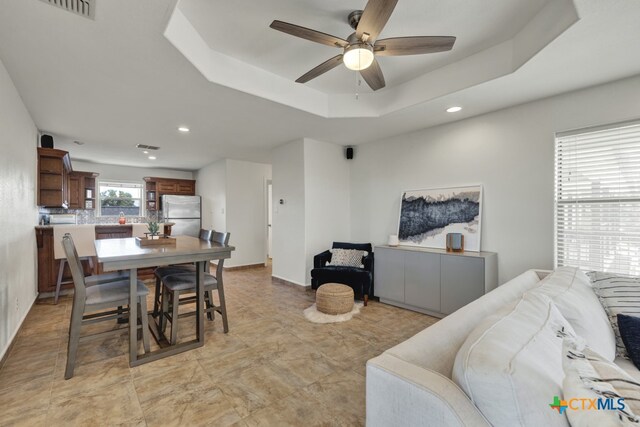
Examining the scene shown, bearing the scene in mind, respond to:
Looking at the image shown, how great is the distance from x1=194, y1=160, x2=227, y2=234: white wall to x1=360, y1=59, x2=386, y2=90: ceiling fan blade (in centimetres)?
446

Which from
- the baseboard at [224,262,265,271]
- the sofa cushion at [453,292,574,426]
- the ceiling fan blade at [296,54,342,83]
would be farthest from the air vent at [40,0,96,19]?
the baseboard at [224,262,265,271]

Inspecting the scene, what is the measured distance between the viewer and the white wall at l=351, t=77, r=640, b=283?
8.96ft

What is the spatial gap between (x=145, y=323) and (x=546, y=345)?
9.05ft

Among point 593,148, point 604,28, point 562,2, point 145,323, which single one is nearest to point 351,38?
point 562,2

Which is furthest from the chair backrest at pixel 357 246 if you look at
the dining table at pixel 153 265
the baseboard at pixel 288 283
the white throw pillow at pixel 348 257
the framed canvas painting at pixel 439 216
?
the dining table at pixel 153 265

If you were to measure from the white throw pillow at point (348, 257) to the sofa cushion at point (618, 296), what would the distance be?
2.64 metres

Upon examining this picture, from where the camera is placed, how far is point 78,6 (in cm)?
170

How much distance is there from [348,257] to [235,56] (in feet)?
9.49

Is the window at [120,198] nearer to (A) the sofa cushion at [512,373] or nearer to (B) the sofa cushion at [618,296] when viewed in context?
(A) the sofa cushion at [512,373]

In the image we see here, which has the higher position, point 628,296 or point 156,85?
point 156,85

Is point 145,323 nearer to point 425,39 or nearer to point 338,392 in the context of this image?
point 338,392

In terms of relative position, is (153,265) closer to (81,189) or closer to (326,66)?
(326,66)

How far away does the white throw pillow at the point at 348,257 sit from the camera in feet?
13.5

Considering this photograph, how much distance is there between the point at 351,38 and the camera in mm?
1957
